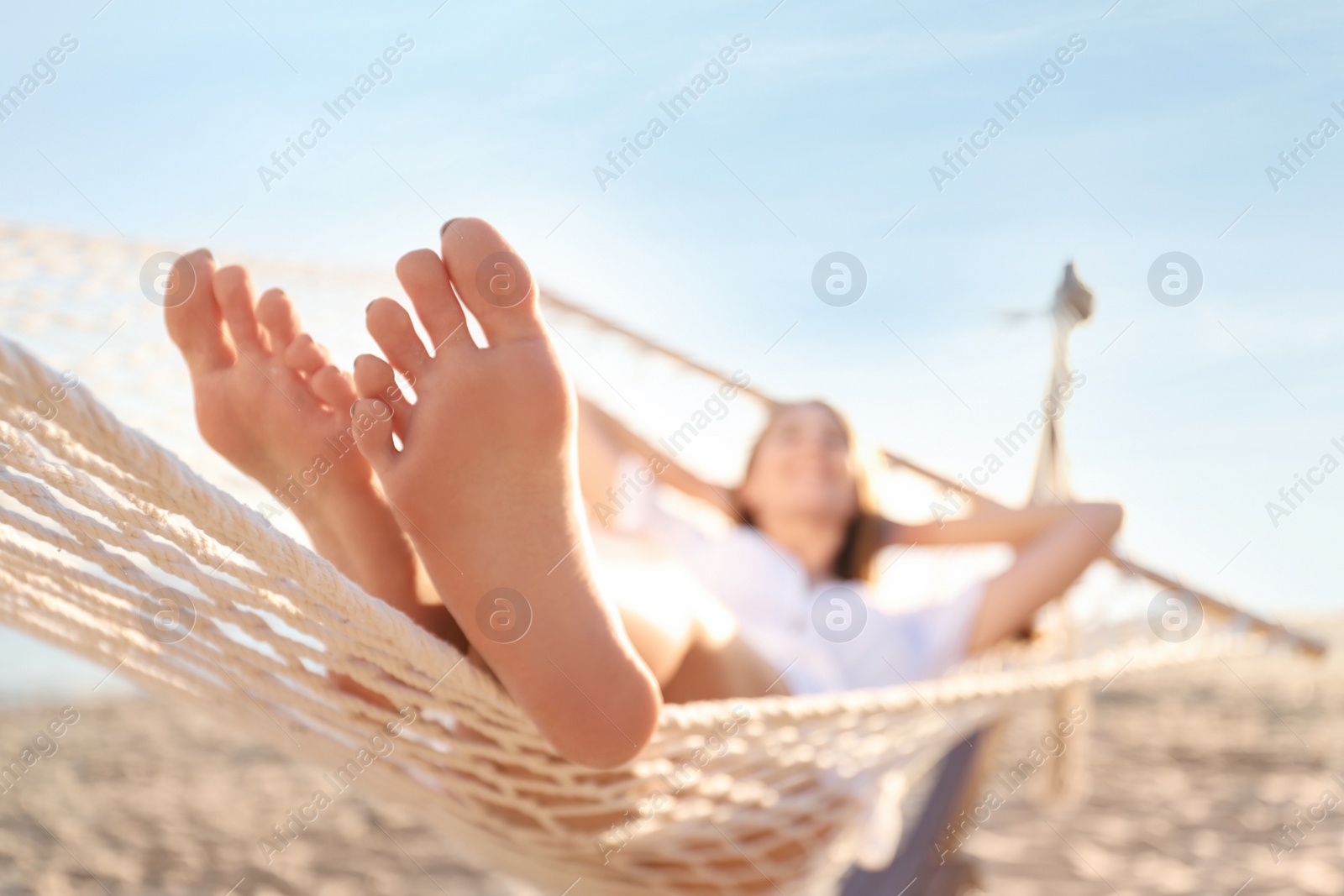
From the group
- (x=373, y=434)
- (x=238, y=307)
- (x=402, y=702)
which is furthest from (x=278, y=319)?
(x=402, y=702)

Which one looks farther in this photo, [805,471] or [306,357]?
[805,471]

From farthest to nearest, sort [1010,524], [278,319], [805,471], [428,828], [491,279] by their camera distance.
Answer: [428,828] → [805,471] → [1010,524] → [278,319] → [491,279]

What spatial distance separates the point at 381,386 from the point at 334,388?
5 centimetres

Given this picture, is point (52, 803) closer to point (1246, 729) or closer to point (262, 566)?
point (262, 566)

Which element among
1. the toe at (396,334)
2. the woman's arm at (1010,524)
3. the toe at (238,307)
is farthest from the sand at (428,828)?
the toe at (396,334)

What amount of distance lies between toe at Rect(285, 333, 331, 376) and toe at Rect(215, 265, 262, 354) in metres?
0.03

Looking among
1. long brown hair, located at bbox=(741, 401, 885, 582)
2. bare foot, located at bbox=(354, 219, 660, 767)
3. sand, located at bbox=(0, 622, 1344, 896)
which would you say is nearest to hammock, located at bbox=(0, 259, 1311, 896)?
bare foot, located at bbox=(354, 219, 660, 767)

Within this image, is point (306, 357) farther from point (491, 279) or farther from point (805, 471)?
point (805, 471)

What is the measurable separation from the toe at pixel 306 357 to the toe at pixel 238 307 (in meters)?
0.03

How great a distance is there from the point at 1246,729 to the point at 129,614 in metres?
3.41

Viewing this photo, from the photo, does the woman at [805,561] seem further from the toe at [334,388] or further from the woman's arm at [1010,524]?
the toe at [334,388]

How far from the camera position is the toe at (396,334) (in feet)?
2.00

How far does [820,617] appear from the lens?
1216 millimetres

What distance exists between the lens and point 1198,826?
2100 millimetres
